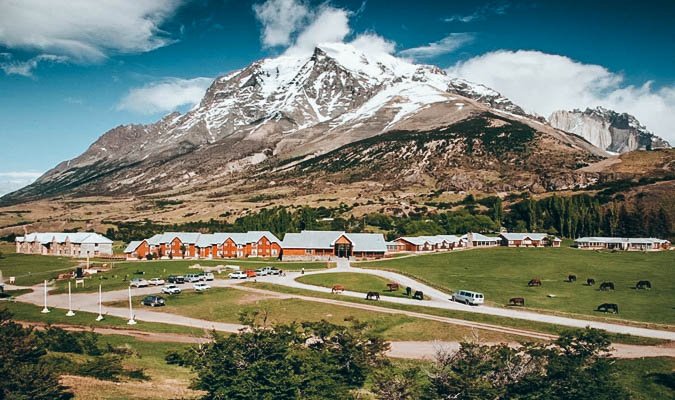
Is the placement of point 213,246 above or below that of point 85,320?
above

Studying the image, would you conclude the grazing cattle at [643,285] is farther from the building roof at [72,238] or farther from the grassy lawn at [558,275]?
the building roof at [72,238]

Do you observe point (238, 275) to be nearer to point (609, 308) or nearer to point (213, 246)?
point (213, 246)

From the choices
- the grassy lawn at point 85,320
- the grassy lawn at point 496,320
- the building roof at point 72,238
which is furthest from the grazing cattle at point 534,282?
the building roof at point 72,238

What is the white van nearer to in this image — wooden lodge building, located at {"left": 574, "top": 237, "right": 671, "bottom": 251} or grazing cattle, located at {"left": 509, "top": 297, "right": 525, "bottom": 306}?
grazing cattle, located at {"left": 509, "top": 297, "right": 525, "bottom": 306}

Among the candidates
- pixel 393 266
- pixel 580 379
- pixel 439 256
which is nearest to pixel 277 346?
pixel 580 379

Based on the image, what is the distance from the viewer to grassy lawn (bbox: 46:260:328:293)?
85.8 metres

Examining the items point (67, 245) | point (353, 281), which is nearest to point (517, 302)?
point (353, 281)

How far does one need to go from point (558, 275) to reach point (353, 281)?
37.1 meters

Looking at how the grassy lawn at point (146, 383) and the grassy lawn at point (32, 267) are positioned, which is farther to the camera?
the grassy lawn at point (32, 267)

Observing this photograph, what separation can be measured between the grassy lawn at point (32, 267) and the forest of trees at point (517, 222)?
33.5 m

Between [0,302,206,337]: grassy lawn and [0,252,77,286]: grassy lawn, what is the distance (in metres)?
29.3

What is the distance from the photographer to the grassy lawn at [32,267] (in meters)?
97.2

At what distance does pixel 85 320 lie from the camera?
60.2 meters

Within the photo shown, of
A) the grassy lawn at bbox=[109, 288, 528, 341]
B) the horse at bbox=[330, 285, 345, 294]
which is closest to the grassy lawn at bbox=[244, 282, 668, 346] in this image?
the horse at bbox=[330, 285, 345, 294]
